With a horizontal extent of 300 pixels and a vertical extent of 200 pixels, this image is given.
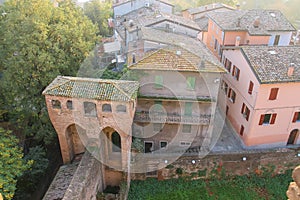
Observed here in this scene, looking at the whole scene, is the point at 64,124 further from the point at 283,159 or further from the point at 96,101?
the point at 283,159

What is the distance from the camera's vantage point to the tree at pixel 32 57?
22.9 m

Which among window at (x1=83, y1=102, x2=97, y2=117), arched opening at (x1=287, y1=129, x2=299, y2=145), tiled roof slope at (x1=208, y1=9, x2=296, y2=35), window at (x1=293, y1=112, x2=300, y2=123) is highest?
tiled roof slope at (x1=208, y1=9, x2=296, y2=35)

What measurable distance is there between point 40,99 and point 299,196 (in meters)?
22.1

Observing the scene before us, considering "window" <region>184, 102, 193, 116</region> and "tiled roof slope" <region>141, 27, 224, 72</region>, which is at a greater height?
"tiled roof slope" <region>141, 27, 224, 72</region>

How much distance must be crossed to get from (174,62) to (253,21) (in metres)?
14.9

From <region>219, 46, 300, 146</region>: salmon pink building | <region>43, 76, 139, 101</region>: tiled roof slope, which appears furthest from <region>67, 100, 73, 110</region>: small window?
<region>219, 46, 300, 146</region>: salmon pink building

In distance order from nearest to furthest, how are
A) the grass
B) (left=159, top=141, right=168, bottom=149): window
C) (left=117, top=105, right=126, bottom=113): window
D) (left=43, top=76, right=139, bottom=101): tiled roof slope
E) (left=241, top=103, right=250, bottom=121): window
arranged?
(left=43, top=76, right=139, bottom=101): tiled roof slope → (left=117, top=105, right=126, bottom=113): window → the grass → (left=241, top=103, right=250, bottom=121): window → (left=159, top=141, right=168, bottom=149): window

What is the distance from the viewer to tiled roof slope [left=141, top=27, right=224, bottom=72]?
22.9 meters

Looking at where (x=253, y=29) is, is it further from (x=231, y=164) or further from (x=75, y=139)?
(x=75, y=139)

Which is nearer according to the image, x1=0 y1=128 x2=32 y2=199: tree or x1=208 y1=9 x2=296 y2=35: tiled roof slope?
x1=0 y1=128 x2=32 y2=199: tree

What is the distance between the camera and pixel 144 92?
24.0m

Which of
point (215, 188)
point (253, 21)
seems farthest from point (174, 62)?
point (253, 21)

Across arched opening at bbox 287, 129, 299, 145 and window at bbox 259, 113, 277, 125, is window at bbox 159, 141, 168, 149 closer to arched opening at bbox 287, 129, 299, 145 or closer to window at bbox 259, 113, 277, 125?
window at bbox 259, 113, 277, 125

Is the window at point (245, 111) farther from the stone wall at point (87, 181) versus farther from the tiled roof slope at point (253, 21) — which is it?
the stone wall at point (87, 181)
